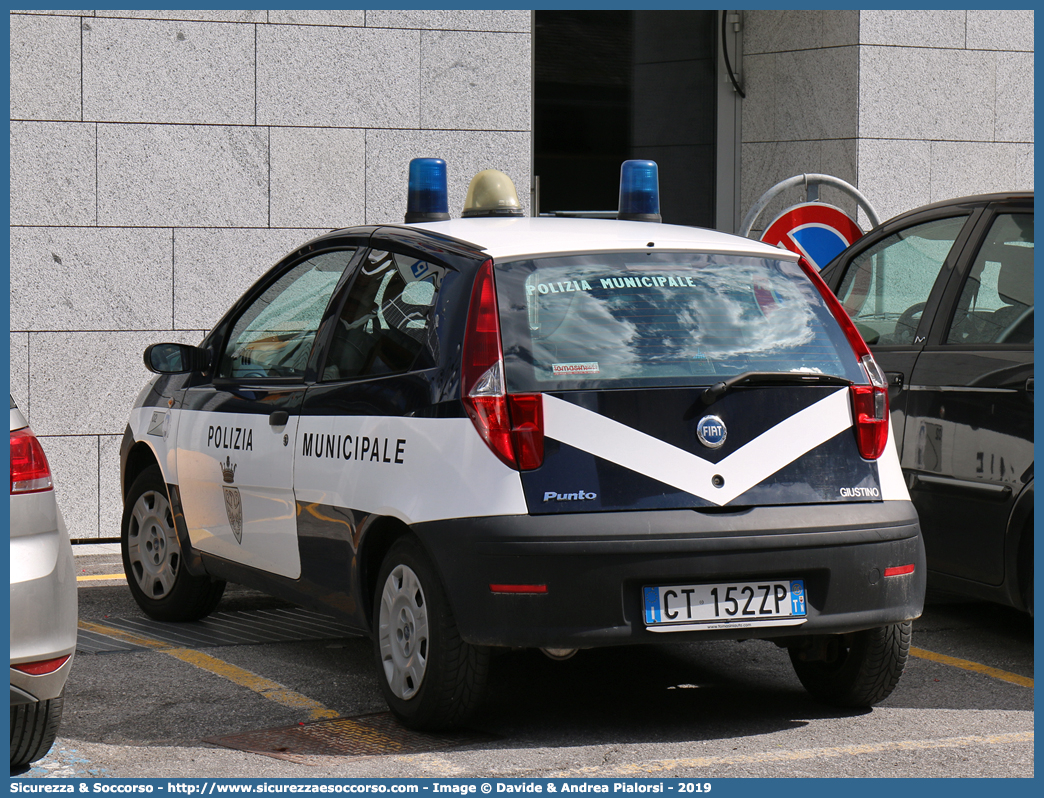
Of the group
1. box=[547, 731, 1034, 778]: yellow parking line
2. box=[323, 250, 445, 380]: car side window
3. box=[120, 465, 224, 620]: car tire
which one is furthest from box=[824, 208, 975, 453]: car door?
box=[120, 465, 224, 620]: car tire

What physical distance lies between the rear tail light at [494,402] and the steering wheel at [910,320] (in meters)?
2.52

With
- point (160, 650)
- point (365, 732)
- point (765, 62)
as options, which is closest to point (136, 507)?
point (160, 650)

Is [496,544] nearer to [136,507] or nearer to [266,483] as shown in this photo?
[266,483]

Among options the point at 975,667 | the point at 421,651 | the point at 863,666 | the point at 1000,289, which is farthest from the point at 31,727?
the point at 1000,289

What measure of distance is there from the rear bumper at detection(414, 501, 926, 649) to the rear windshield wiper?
14.3 inches

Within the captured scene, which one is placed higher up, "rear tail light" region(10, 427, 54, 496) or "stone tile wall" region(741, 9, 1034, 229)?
"stone tile wall" region(741, 9, 1034, 229)

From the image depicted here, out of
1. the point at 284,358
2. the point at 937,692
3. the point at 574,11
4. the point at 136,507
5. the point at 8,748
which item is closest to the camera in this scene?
the point at 8,748

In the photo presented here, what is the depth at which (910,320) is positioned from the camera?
251 inches

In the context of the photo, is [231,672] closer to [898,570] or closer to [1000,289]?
[898,570]

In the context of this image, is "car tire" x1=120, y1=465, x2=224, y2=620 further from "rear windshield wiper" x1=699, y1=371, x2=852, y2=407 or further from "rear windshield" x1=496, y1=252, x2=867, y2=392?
"rear windshield wiper" x1=699, y1=371, x2=852, y2=407

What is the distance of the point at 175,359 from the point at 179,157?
10.8 ft

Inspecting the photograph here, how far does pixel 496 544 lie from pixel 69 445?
17.4 ft

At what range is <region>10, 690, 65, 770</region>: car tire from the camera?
13.5 feet

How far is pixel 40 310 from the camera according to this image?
879 cm
